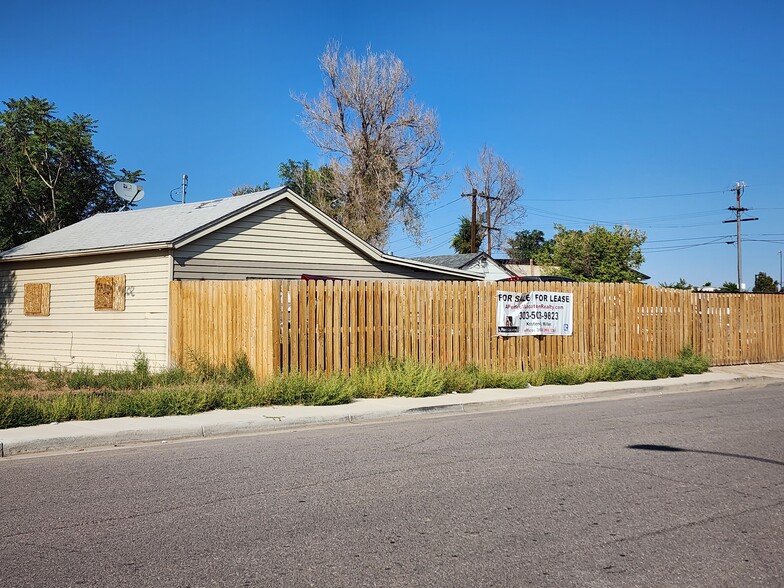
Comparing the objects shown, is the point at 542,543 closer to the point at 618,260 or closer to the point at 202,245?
the point at 202,245

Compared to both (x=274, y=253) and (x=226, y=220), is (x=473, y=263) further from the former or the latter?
(x=226, y=220)

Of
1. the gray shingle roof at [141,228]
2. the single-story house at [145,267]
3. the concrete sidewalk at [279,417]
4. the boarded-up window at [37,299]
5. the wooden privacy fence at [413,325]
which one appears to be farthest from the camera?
the boarded-up window at [37,299]

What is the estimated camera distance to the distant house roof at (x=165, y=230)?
698 inches

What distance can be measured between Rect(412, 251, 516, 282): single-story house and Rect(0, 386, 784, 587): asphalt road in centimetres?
3168

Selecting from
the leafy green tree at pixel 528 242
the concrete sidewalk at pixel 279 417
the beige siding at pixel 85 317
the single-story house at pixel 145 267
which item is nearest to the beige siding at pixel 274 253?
the single-story house at pixel 145 267

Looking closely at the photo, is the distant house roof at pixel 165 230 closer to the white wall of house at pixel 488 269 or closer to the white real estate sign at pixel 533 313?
the white real estate sign at pixel 533 313

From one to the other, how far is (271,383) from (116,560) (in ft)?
25.8

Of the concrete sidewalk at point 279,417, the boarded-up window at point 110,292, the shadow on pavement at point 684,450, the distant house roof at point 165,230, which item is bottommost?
the shadow on pavement at point 684,450

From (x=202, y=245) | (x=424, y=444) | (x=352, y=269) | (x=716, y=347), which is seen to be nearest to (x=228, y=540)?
(x=424, y=444)

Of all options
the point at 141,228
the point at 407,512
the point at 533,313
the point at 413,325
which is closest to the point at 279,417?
the point at 413,325

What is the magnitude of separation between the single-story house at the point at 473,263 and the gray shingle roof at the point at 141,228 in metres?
19.9

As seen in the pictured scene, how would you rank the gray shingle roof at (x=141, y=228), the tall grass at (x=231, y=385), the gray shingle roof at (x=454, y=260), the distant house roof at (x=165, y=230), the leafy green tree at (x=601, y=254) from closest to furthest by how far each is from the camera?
1. the tall grass at (x=231, y=385)
2. the distant house roof at (x=165, y=230)
3. the gray shingle roof at (x=141, y=228)
4. the gray shingle roof at (x=454, y=260)
5. the leafy green tree at (x=601, y=254)

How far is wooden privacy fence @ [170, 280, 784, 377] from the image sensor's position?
14.1 meters

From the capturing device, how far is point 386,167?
36.4m
